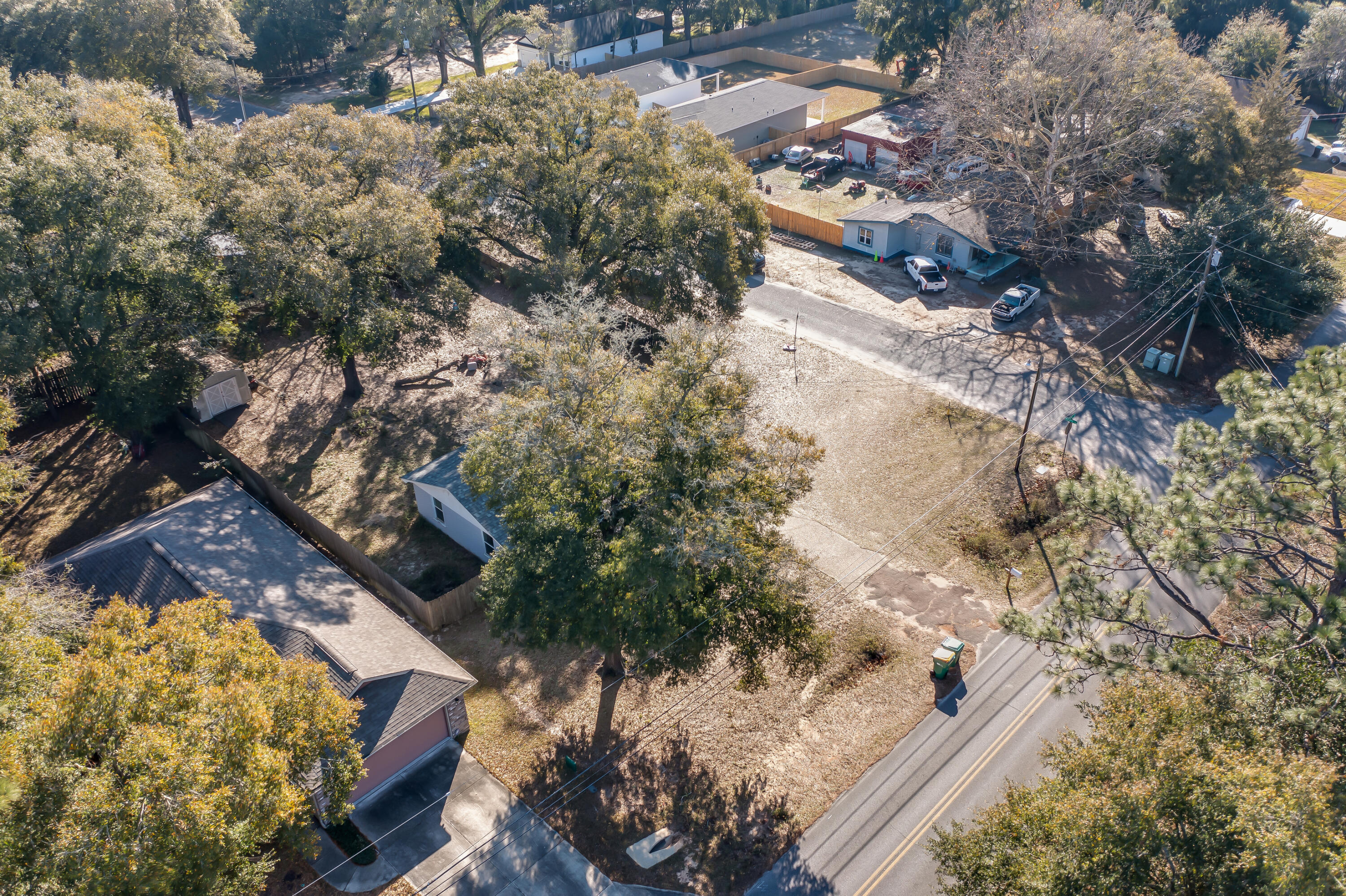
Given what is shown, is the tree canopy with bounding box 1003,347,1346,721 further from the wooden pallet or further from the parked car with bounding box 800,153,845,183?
the parked car with bounding box 800,153,845,183

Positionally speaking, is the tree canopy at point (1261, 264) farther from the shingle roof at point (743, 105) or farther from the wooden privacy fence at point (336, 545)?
the wooden privacy fence at point (336, 545)

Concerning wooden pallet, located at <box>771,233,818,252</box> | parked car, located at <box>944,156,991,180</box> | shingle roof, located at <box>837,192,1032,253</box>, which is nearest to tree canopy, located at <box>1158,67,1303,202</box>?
shingle roof, located at <box>837,192,1032,253</box>

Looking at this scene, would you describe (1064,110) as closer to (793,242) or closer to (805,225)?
(805,225)

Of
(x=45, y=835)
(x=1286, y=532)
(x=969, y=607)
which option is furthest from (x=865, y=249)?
(x=45, y=835)

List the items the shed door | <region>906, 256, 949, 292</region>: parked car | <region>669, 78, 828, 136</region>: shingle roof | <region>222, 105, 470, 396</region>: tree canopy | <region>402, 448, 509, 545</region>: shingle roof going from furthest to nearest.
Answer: <region>669, 78, 828, 136</region>: shingle roof < <region>906, 256, 949, 292</region>: parked car < the shed door < <region>222, 105, 470, 396</region>: tree canopy < <region>402, 448, 509, 545</region>: shingle roof

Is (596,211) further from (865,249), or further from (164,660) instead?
(164,660)

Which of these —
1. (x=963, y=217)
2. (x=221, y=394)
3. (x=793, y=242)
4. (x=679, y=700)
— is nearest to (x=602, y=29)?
(x=793, y=242)
